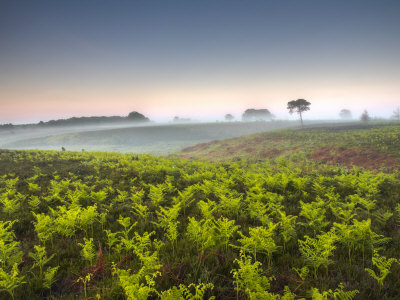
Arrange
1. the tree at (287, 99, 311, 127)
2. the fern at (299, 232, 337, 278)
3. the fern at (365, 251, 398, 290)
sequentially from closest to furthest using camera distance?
the fern at (365, 251, 398, 290)
the fern at (299, 232, 337, 278)
the tree at (287, 99, 311, 127)

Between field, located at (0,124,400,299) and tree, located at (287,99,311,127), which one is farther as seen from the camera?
tree, located at (287,99,311,127)

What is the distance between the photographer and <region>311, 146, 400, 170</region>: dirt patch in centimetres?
1865

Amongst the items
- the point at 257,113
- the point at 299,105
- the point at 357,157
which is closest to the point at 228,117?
the point at 257,113

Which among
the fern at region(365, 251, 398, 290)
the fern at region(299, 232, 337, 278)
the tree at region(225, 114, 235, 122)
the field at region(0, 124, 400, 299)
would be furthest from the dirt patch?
the tree at region(225, 114, 235, 122)

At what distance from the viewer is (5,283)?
290cm

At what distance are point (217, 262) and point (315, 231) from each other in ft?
10.3

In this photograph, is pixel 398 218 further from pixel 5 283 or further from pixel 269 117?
pixel 269 117

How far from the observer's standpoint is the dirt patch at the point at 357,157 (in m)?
18.6

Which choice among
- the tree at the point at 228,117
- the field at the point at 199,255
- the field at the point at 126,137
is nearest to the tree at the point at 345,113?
the tree at the point at 228,117

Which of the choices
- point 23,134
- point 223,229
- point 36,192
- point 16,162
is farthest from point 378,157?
point 23,134

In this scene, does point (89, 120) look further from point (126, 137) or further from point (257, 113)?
point (257, 113)

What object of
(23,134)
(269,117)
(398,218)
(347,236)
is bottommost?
(398,218)

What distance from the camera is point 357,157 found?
22.2m

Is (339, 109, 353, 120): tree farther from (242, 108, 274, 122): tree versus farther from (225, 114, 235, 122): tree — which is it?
(225, 114, 235, 122): tree
